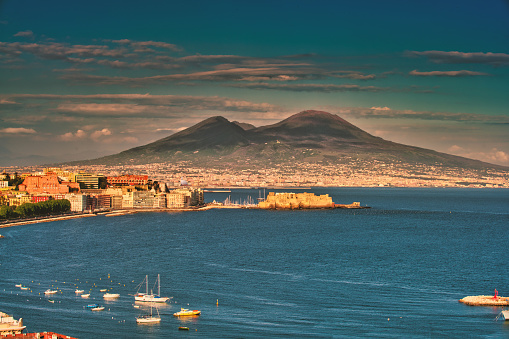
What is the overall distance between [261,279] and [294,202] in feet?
213

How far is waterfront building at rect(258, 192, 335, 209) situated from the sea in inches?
1344

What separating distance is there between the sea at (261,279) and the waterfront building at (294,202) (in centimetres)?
3414

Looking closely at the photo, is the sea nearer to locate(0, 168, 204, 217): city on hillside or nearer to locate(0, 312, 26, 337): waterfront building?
locate(0, 312, 26, 337): waterfront building

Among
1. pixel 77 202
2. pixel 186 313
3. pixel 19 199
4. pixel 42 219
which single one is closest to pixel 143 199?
pixel 77 202

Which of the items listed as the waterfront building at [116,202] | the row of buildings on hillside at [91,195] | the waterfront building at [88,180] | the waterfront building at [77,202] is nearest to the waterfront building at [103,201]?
the row of buildings on hillside at [91,195]

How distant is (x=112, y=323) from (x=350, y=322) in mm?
8977

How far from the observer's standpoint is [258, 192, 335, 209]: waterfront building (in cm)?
10194

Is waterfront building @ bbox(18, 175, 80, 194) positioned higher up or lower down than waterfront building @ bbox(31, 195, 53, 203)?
higher up

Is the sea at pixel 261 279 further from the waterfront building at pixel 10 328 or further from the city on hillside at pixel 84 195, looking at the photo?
the city on hillside at pixel 84 195

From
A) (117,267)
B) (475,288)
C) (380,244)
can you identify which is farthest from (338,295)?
(380,244)

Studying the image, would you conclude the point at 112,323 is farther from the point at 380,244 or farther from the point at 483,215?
the point at 483,215

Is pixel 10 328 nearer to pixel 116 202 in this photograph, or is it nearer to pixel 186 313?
pixel 186 313

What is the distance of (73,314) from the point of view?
29.3 m

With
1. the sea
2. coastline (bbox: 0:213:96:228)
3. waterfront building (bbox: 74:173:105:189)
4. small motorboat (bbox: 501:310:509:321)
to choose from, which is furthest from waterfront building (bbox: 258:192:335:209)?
small motorboat (bbox: 501:310:509:321)
